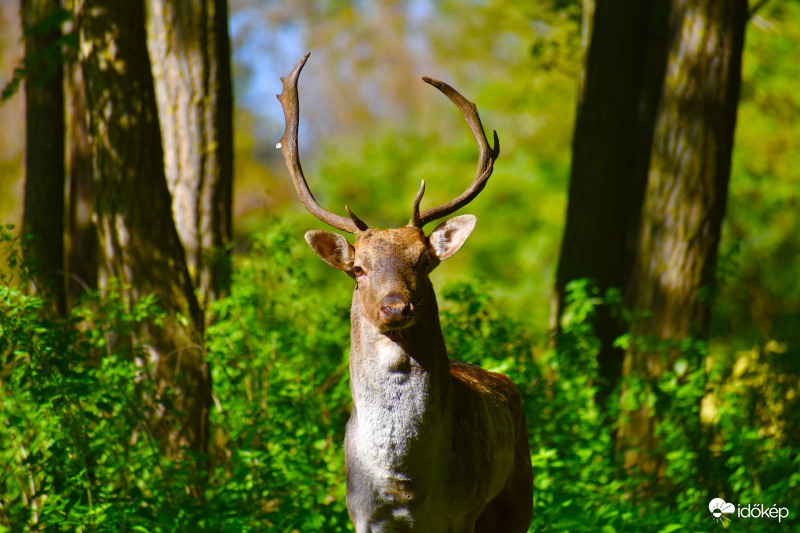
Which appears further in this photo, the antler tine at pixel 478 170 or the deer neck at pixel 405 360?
the antler tine at pixel 478 170

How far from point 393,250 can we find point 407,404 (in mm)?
658

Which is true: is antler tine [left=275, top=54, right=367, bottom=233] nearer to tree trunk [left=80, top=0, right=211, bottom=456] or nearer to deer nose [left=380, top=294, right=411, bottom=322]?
deer nose [left=380, top=294, right=411, bottom=322]

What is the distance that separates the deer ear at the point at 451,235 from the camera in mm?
4160

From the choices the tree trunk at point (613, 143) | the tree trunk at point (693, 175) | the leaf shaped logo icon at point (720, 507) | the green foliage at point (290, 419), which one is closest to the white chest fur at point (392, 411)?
the green foliage at point (290, 419)

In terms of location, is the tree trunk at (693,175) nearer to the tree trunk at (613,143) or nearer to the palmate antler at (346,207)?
the tree trunk at (613,143)

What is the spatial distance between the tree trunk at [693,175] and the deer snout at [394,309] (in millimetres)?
3611

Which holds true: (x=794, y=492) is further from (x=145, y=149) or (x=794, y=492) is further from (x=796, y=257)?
(x=796, y=257)

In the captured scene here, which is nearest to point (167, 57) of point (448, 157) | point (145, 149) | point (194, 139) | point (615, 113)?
point (194, 139)

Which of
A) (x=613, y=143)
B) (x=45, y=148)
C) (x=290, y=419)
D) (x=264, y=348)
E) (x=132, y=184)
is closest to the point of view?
(x=290, y=419)

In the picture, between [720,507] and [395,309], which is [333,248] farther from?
[720,507]

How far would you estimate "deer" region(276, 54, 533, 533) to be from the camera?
3775 millimetres

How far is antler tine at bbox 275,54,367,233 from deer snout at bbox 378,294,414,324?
586mm

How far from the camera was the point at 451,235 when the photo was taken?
420 centimetres

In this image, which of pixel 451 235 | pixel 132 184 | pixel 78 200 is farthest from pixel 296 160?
pixel 78 200
